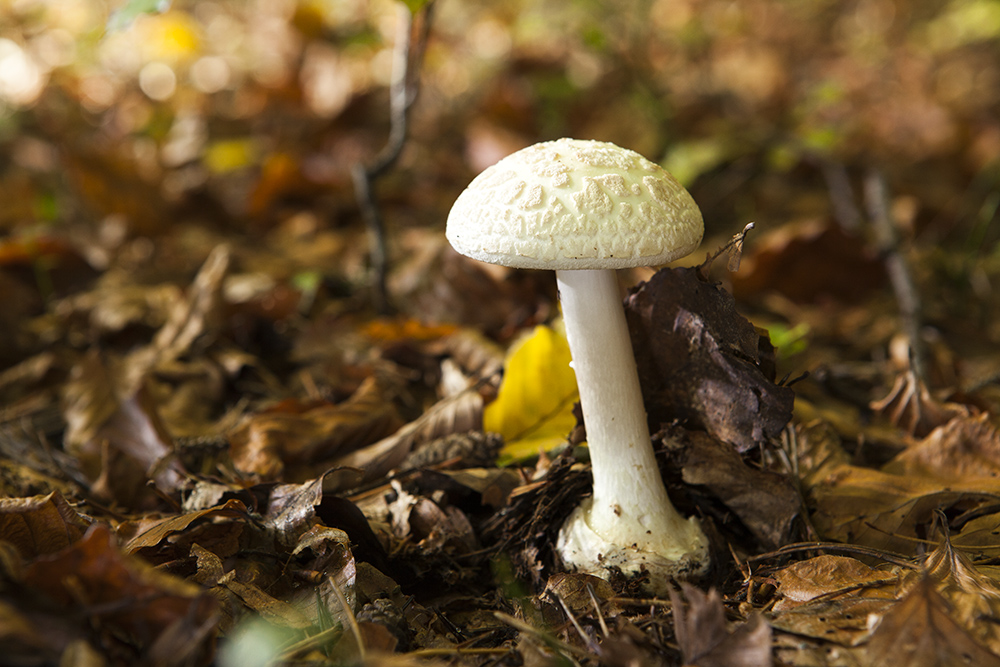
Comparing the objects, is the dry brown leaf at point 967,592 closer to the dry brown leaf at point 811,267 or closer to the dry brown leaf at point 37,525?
the dry brown leaf at point 37,525

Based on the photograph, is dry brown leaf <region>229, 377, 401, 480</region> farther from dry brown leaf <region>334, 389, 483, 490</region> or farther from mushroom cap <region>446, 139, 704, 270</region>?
mushroom cap <region>446, 139, 704, 270</region>

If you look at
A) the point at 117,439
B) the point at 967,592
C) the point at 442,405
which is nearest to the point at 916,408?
the point at 967,592

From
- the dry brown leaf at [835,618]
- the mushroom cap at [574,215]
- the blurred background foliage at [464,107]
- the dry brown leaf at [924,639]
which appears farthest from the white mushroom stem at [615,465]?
the blurred background foliage at [464,107]

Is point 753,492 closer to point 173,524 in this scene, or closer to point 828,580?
point 828,580

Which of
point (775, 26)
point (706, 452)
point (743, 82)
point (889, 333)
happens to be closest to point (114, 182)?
point (706, 452)

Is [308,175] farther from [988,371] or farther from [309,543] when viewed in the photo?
[988,371]

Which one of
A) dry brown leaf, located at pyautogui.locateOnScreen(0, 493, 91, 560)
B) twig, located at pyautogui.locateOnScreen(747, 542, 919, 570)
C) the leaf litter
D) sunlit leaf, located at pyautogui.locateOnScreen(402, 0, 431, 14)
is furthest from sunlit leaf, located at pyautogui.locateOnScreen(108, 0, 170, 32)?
twig, located at pyautogui.locateOnScreen(747, 542, 919, 570)
